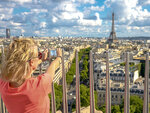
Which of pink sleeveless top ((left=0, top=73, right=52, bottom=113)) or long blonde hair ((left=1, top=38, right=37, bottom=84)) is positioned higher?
long blonde hair ((left=1, top=38, right=37, bottom=84))

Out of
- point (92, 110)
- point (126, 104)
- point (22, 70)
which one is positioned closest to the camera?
point (22, 70)

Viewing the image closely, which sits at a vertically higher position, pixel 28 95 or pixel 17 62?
pixel 17 62

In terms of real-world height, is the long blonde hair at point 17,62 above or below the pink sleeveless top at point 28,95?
above

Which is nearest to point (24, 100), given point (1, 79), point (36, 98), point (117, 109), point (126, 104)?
point (36, 98)

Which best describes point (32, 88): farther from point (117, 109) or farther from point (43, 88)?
point (117, 109)

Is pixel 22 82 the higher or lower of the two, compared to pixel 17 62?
lower
